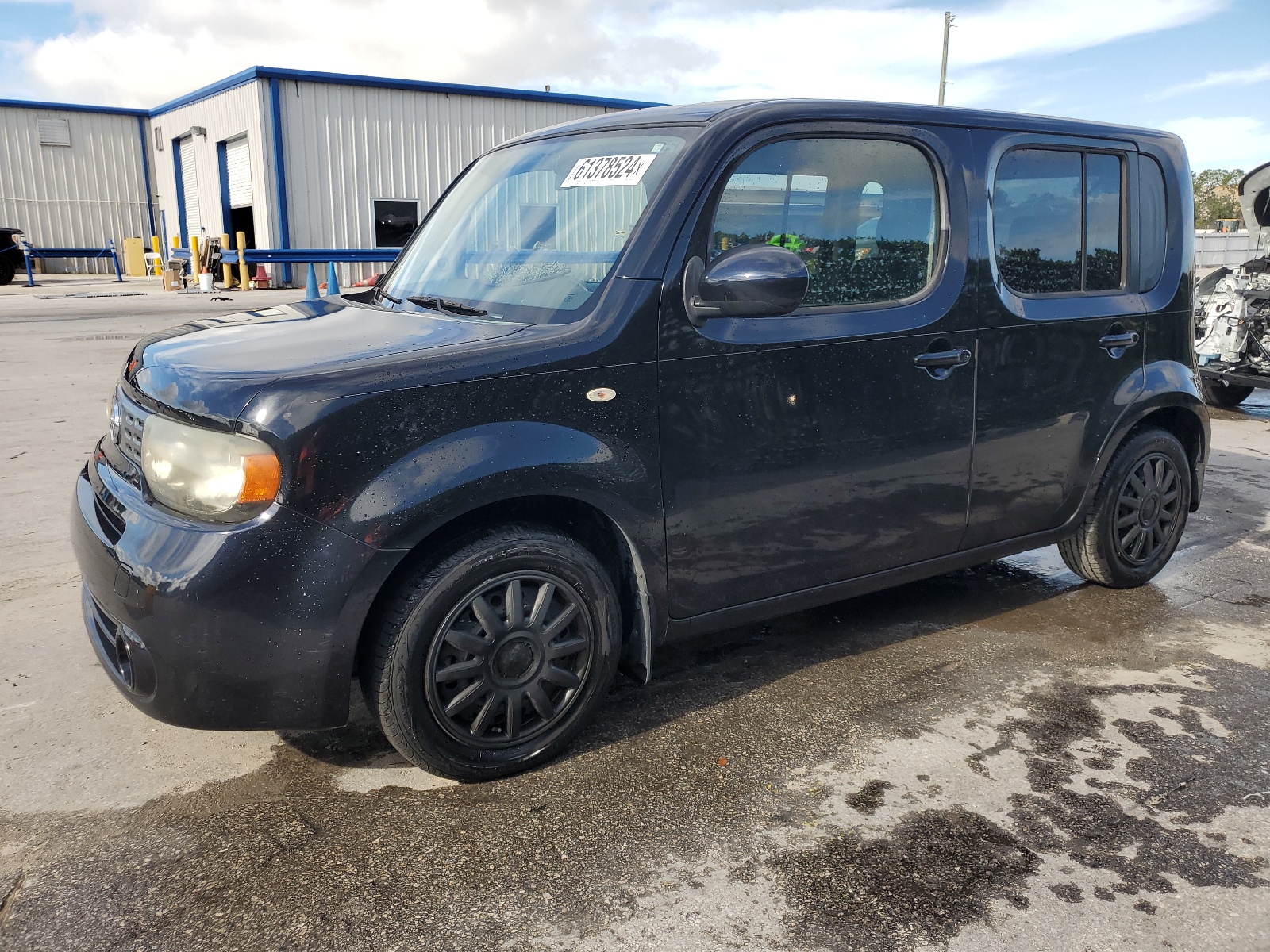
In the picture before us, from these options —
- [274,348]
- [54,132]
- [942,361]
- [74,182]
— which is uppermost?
[54,132]

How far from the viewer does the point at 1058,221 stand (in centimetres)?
387

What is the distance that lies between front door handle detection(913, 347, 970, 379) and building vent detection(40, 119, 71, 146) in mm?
38614

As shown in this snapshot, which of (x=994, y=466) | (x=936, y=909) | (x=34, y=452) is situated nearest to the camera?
(x=936, y=909)

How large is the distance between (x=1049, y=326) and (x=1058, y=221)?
0.43 m

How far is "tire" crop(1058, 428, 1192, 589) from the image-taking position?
425 centimetres

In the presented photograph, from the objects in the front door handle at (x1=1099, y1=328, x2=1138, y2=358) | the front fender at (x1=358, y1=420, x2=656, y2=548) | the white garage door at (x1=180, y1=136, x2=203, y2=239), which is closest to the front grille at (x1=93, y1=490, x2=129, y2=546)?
the front fender at (x1=358, y1=420, x2=656, y2=548)

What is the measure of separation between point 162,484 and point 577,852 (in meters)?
1.41

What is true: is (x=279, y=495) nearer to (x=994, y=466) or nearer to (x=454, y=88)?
(x=994, y=466)

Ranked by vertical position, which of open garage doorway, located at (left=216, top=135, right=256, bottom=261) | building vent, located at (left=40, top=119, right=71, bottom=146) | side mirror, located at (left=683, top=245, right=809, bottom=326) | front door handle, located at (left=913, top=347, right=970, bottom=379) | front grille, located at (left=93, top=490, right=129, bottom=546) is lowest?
front grille, located at (left=93, top=490, right=129, bottom=546)

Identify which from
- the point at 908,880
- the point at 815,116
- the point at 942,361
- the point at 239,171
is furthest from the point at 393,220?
the point at 908,880

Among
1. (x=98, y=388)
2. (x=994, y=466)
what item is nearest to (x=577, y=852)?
(x=994, y=466)

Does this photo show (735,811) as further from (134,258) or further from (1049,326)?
(134,258)

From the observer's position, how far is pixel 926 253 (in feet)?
11.4

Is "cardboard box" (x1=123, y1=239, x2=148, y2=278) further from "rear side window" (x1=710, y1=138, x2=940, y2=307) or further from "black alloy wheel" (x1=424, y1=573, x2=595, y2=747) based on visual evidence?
"black alloy wheel" (x1=424, y1=573, x2=595, y2=747)
